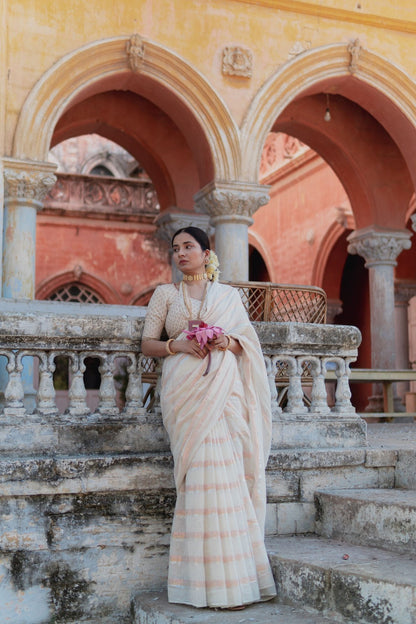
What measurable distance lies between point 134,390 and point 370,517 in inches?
54.2

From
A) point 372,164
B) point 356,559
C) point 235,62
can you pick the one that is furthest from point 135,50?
point 356,559

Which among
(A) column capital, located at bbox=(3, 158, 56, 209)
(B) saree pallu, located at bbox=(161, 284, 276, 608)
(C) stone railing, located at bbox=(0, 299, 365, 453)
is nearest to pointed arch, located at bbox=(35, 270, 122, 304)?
(A) column capital, located at bbox=(3, 158, 56, 209)

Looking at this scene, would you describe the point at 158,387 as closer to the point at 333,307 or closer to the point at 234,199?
the point at 234,199

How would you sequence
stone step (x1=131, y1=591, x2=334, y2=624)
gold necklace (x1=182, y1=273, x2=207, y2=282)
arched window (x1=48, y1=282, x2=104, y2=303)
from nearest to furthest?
stone step (x1=131, y1=591, x2=334, y2=624), gold necklace (x1=182, y1=273, x2=207, y2=282), arched window (x1=48, y1=282, x2=104, y2=303)

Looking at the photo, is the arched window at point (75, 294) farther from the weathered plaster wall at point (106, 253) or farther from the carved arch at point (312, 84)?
the carved arch at point (312, 84)

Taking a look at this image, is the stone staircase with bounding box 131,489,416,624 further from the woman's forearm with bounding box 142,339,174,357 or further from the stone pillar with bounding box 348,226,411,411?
the stone pillar with bounding box 348,226,411,411

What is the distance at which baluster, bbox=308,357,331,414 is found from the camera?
15.2 feet

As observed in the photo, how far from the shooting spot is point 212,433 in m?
3.54

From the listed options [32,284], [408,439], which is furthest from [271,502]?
[32,284]

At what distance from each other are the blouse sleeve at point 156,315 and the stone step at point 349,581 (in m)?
1.20

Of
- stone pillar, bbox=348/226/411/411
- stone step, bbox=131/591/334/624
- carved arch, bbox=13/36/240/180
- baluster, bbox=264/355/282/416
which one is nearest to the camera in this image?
stone step, bbox=131/591/334/624

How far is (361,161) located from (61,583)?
9.98 metres

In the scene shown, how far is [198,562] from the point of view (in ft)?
11.1

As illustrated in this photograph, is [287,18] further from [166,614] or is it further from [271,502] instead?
[166,614]
